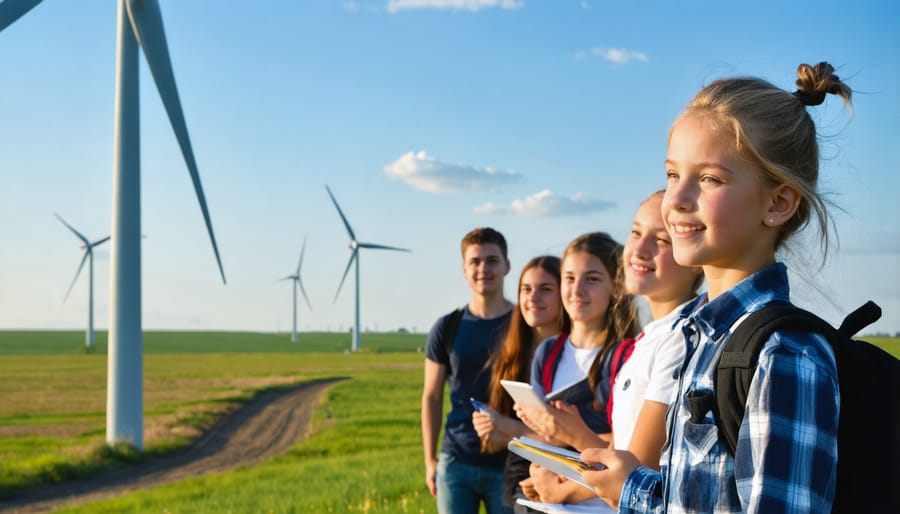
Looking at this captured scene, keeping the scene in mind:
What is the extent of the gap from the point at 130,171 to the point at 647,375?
19482 millimetres

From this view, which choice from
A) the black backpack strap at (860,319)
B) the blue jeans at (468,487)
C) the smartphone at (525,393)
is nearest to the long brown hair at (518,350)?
the blue jeans at (468,487)

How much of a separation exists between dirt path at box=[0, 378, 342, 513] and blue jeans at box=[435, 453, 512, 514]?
552 inches

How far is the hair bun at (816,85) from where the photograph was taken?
2188 millimetres

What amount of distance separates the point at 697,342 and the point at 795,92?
27.0 inches

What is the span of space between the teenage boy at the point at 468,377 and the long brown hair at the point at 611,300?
1.46 m

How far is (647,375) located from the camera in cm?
308

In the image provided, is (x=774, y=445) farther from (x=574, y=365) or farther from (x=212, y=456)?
(x=212, y=456)

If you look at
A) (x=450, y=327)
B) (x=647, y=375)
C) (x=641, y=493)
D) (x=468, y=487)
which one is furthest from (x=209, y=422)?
(x=641, y=493)

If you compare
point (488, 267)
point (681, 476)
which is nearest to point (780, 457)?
point (681, 476)

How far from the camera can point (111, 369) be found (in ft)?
68.8

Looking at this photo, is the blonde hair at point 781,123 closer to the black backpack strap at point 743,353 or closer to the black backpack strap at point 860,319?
the black backpack strap at point 860,319

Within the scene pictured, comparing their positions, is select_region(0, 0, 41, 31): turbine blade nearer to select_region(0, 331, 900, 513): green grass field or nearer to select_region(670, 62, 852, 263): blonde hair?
select_region(0, 331, 900, 513): green grass field

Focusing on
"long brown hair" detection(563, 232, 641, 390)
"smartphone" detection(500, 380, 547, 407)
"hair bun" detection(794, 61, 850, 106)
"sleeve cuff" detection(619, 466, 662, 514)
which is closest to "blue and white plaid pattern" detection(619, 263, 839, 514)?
"sleeve cuff" detection(619, 466, 662, 514)

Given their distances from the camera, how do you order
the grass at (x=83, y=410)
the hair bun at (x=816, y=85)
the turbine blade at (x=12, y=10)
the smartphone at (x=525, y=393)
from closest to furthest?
the hair bun at (x=816, y=85) < the smartphone at (x=525, y=393) < the turbine blade at (x=12, y=10) < the grass at (x=83, y=410)
